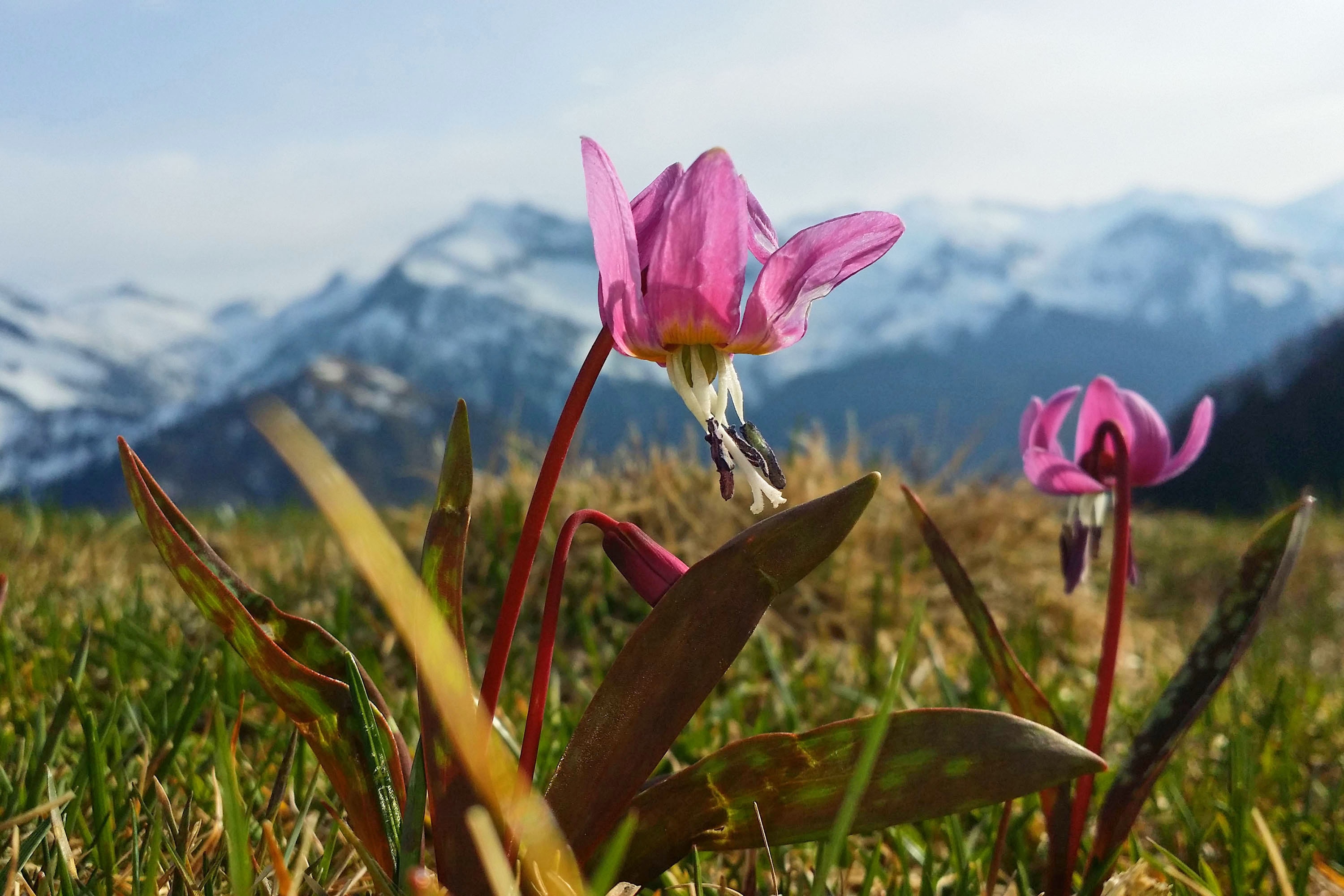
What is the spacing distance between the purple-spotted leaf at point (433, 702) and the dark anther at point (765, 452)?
0.35m

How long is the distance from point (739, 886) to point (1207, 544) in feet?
26.2

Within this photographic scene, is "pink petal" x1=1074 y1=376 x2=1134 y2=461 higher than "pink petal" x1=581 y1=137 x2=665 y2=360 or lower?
lower

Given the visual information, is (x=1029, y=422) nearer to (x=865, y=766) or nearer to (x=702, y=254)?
(x=702, y=254)

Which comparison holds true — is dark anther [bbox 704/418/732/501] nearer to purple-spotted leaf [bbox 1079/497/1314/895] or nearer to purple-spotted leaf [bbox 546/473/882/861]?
purple-spotted leaf [bbox 546/473/882/861]

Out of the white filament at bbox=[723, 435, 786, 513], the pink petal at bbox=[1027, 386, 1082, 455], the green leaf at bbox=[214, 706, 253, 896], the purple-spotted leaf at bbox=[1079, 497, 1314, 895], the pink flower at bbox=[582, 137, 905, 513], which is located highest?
the pink flower at bbox=[582, 137, 905, 513]

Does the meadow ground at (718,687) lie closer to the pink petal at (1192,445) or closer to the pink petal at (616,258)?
the pink petal at (1192,445)

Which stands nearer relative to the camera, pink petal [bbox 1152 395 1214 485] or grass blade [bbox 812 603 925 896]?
grass blade [bbox 812 603 925 896]

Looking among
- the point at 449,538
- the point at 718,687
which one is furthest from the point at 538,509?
the point at 718,687

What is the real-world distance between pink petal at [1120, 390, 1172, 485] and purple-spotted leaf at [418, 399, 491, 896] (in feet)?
3.69

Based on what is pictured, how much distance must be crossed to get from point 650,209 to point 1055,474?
916 mm

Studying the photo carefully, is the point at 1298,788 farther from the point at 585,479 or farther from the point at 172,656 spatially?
the point at 585,479

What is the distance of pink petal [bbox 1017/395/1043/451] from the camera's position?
1847mm

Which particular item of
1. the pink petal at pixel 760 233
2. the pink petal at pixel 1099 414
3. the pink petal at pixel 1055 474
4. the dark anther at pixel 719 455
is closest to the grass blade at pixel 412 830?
the dark anther at pixel 719 455

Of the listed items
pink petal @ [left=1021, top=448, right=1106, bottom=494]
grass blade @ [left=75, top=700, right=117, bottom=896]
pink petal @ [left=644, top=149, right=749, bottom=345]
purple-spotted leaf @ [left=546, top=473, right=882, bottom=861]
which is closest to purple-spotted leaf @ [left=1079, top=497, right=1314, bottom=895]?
pink petal @ [left=1021, top=448, right=1106, bottom=494]
